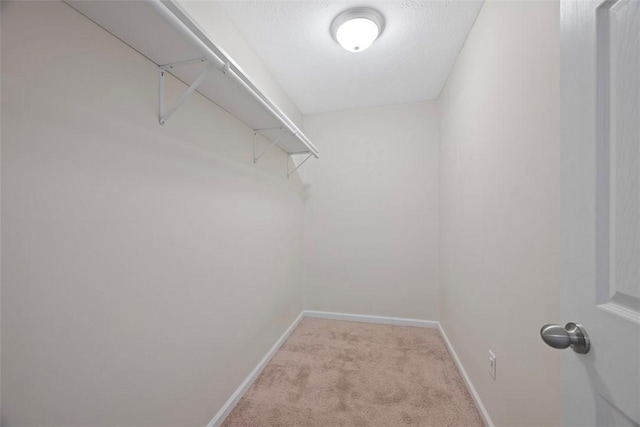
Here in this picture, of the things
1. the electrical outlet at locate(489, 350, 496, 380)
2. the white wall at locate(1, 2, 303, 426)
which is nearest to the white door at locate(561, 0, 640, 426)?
the electrical outlet at locate(489, 350, 496, 380)

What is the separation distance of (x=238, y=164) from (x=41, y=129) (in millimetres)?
910

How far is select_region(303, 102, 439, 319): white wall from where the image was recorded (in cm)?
251

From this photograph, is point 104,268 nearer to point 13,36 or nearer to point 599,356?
point 13,36

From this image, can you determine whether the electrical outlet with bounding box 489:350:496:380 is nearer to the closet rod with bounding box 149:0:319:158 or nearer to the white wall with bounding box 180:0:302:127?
the closet rod with bounding box 149:0:319:158

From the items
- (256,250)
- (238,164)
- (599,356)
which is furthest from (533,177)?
(256,250)

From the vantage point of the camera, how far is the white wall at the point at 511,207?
2.70 feet

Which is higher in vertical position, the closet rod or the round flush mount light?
the round flush mount light

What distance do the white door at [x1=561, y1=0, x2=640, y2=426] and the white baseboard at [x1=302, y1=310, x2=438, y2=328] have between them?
6.92 ft

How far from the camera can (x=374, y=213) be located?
2.62m

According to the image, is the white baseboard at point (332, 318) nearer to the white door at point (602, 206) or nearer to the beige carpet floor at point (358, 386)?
the beige carpet floor at point (358, 386)

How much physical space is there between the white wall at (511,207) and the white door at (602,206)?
5.1 inches

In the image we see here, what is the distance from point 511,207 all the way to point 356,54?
147 cm

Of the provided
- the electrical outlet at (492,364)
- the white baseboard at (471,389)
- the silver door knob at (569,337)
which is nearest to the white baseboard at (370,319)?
the white baseboard at (471,389)

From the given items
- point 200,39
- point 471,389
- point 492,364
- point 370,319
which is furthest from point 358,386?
point 200,39
